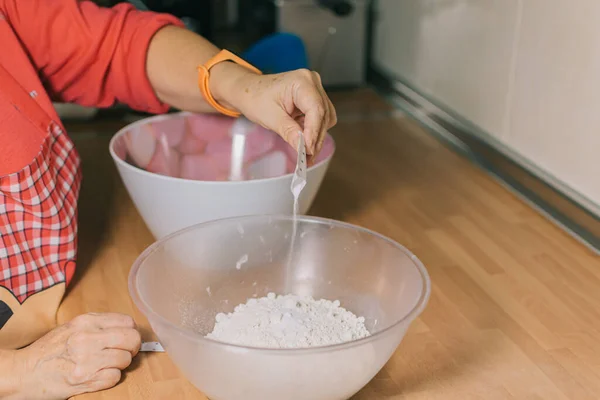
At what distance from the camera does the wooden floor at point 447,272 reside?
2.59 ft

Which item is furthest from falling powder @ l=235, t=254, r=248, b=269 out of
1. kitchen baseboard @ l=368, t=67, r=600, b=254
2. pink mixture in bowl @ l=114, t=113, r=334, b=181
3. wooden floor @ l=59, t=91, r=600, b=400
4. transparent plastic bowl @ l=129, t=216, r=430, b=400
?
kitchen baseboard @ l=368, t=67, r=600, b=254

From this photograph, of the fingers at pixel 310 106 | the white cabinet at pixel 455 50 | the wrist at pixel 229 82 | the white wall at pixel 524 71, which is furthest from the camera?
the white cabinet at pixel 455 50

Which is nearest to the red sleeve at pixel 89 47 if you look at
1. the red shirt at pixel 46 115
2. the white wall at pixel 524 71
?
the red shirt at pixel 46 115

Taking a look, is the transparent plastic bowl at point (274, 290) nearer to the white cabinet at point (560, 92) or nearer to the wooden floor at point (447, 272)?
the wooden floor at point (447, 272)

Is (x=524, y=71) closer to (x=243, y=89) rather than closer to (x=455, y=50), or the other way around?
(x=455, y=50)

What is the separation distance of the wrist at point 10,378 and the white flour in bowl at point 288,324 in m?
0.20

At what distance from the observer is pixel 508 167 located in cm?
128

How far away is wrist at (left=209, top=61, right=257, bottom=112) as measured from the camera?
97cm

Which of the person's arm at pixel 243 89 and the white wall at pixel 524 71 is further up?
the person's arm at pixel 243 89

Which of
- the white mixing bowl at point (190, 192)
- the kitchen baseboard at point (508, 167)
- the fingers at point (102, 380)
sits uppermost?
the white mixing bowl at point (190, 192)

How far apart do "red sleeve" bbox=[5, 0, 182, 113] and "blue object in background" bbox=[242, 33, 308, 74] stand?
352mm

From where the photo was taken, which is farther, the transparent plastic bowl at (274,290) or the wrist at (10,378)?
the wrist at (10,378)

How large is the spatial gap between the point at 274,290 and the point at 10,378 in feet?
1.03

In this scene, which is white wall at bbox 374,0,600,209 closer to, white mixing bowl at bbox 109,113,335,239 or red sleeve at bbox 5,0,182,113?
white mixing bowl at bbox 109,113,335,239
